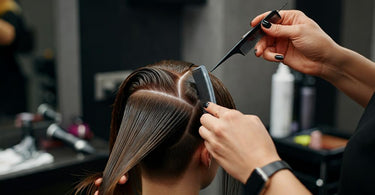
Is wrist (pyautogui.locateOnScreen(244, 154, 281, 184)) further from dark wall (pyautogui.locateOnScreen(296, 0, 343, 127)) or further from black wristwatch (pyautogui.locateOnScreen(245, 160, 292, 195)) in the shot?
dark wall (pyautogui.locateOnScreen(296, 0, 343, 127))

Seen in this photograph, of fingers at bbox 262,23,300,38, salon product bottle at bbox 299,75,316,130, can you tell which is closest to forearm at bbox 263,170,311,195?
fingers at bbox 262,23,300,38

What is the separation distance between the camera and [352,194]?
0.95 metres

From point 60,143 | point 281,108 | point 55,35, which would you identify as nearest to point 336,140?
point 281,108

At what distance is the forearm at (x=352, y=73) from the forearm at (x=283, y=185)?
1.59ft

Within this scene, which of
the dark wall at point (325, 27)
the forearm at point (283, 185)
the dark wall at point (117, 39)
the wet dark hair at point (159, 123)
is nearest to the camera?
the forearm at point (283, 185)

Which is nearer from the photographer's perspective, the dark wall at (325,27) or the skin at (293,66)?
the skin at (293,66)

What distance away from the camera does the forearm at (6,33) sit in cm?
181

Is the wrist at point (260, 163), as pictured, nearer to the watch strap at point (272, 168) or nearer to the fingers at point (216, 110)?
the watch strap at point (272, 168)

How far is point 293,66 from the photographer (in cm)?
114

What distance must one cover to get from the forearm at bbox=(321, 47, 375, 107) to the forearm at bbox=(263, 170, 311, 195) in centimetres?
48

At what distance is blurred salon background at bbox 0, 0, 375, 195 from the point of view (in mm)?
1787

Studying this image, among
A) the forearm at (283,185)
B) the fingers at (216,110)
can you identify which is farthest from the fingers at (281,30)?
the forearm at (283,185)

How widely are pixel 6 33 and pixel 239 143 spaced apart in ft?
4.79

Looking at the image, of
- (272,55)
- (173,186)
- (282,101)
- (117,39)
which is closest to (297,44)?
(272,55)
